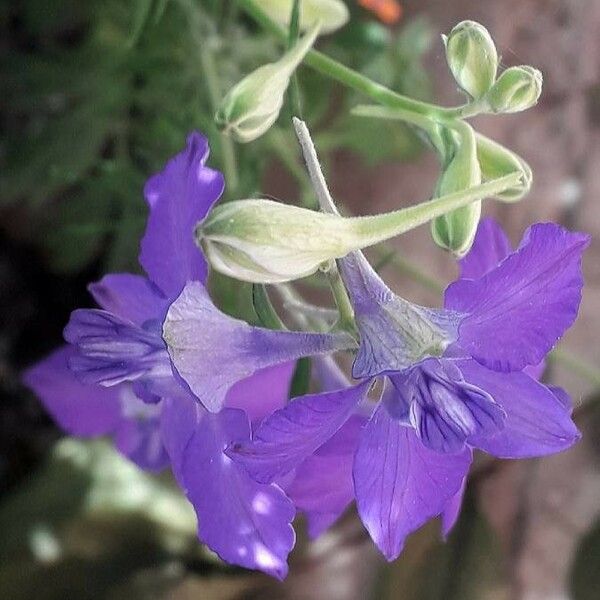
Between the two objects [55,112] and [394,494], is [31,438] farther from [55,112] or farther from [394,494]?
[394,494]

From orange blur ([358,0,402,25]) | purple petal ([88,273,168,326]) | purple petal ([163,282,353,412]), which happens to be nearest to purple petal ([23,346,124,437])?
purple petal ([88,273,168,326])

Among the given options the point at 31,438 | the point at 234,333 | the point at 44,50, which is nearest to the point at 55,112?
the point at 44,50

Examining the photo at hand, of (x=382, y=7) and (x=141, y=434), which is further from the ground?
(x=382, y=7)

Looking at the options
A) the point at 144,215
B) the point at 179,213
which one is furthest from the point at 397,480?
the point at 144,215

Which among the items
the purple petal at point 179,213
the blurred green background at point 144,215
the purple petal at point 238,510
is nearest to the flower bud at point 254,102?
the purple petal at point 179,213

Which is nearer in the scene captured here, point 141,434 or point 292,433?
point 292,433

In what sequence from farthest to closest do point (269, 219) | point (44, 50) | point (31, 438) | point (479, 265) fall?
point (31, 438) < point (44, 50) < point (479, 265) < point (269, 219)

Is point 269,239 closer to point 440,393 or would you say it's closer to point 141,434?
point 440,393

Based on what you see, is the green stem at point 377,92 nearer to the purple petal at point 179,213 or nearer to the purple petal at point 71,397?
the purple petal at point 179,213
